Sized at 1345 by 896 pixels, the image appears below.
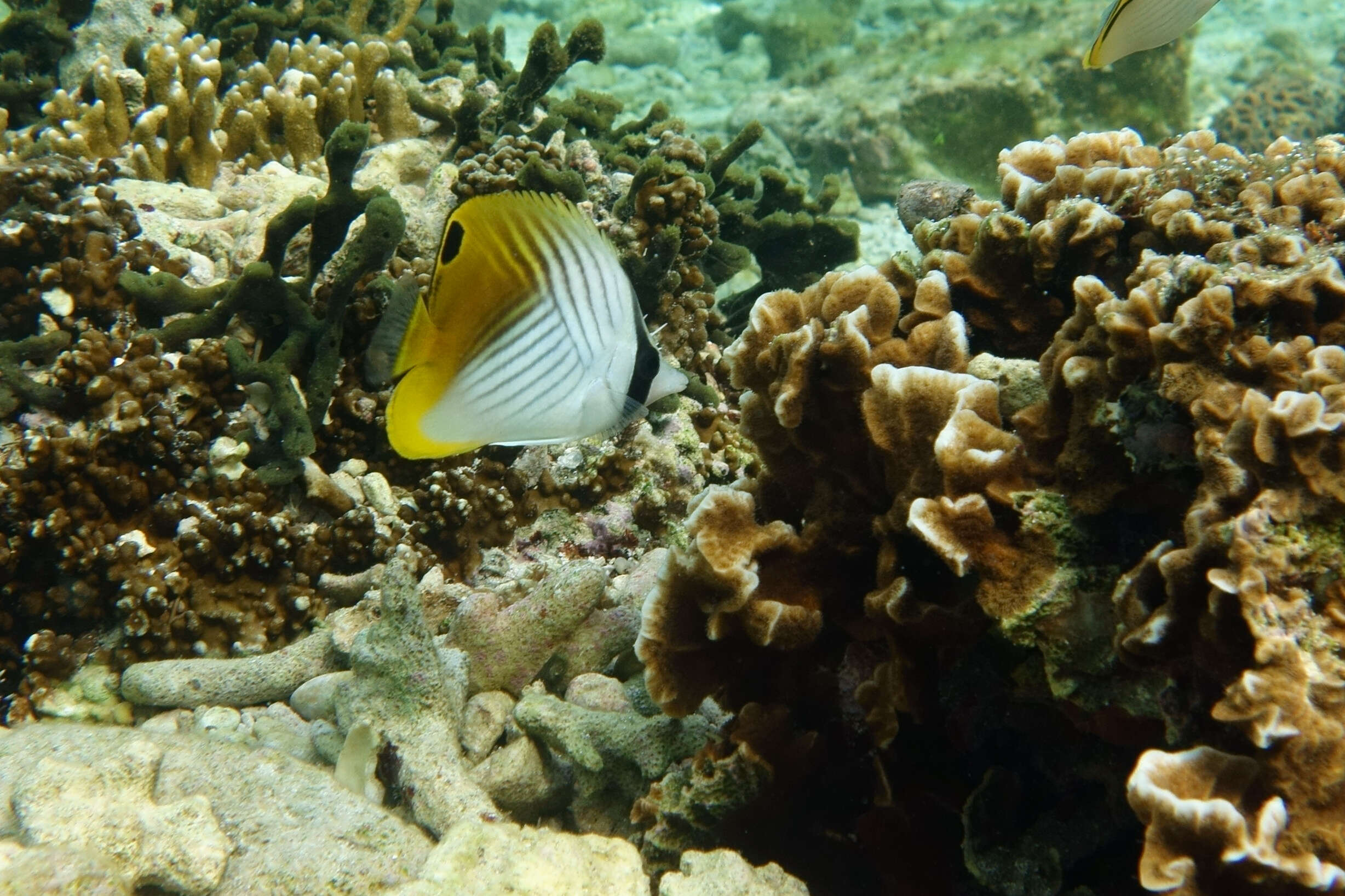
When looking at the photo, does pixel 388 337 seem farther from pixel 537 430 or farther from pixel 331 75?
pixel 331 75

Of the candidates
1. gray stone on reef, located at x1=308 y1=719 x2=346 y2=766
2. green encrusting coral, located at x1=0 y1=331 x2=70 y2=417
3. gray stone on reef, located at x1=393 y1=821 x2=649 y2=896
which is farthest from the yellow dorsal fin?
green encrusting coral, located at x1=0 y1=331 x2=70 y2=417

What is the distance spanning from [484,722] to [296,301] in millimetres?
2063

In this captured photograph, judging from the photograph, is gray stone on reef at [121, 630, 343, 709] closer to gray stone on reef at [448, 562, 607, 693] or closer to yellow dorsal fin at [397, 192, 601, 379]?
gray stone on reef at [448, 562, 607, 693]

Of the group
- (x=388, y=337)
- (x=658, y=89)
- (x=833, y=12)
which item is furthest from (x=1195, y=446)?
(x=833, y=12)

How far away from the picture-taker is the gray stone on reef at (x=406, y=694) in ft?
8.25

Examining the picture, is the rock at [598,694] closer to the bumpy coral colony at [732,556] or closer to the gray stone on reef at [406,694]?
the bumpy coral colony at [732,556]

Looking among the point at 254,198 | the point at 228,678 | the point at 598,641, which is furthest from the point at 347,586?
the point at 254,198

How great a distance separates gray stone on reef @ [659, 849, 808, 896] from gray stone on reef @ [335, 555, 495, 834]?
0.86m

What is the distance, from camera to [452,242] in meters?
1.35

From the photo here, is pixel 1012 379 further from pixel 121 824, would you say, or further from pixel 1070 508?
pixel 121 824

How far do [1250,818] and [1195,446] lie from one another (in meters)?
0.69

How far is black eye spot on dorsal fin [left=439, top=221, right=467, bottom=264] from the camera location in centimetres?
134

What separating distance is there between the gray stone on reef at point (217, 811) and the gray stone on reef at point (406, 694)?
192 mm

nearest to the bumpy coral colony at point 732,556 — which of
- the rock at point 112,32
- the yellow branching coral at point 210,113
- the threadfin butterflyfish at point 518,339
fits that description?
the threadfin butterflyfish at point 518,339
